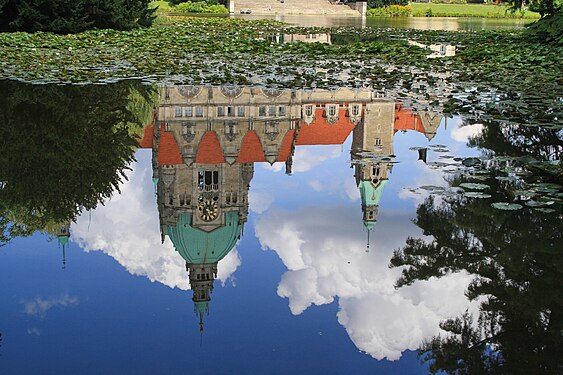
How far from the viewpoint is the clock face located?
875 centimetres

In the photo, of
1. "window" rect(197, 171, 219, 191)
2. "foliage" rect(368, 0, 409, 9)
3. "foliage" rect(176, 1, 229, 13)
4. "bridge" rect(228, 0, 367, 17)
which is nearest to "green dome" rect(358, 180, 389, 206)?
"window" rect(197, 171, 219, 191)

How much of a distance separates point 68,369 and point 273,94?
12191 millimetres

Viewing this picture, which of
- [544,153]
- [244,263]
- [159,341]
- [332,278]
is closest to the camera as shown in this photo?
[159,341]

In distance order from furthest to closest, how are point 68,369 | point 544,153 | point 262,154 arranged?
point 262,154, point 544,153, point 68,369

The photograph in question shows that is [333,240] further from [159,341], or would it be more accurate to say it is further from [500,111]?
[500,111]

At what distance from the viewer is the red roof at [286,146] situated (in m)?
11.2

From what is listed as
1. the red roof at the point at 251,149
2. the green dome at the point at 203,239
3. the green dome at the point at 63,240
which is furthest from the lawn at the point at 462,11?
the green dome at the point at 63,240

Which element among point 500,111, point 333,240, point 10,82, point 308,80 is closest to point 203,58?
point 308,80

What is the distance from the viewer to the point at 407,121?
42.0 ft

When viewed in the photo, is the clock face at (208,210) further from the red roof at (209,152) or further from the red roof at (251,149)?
the red roof at (251,149)

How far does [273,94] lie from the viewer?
16219mm

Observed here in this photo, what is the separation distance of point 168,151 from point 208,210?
60.9 inches

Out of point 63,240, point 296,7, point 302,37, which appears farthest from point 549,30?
point 296,7

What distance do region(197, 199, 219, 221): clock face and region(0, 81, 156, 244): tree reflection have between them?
104 centimetres
